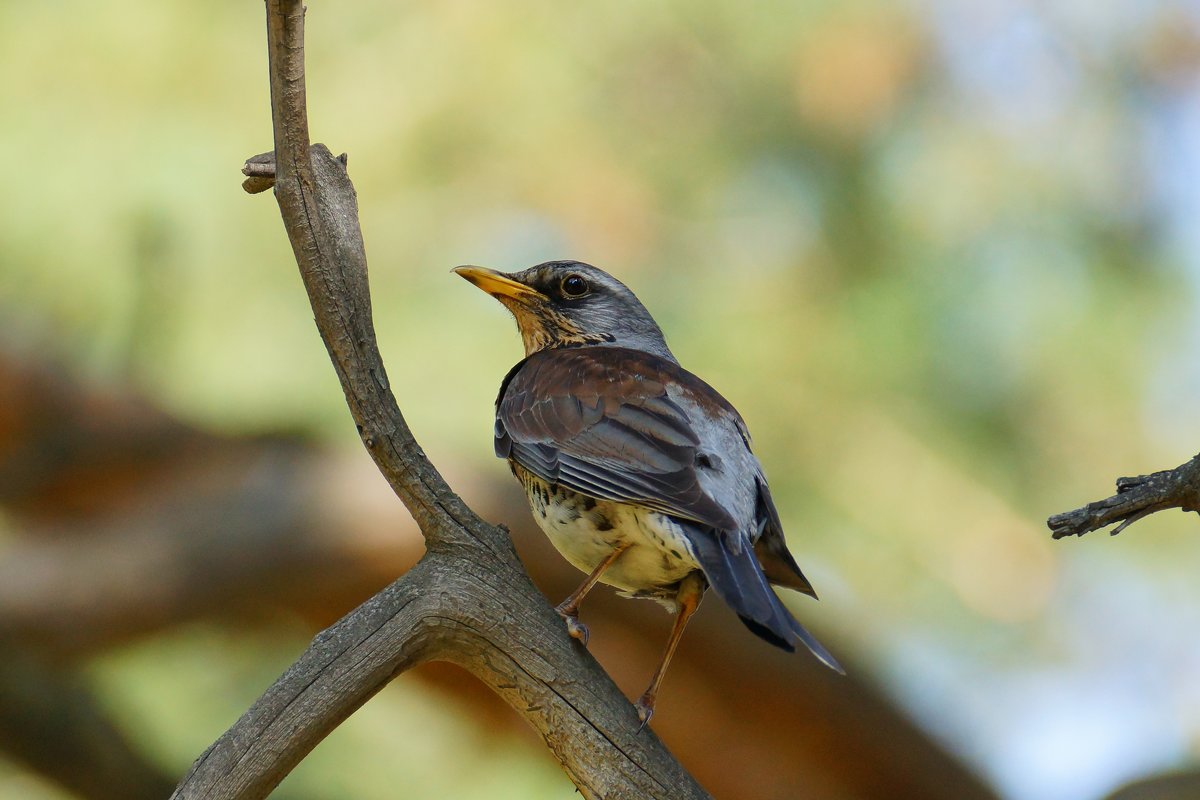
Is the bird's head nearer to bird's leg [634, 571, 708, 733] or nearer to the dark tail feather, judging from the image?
bird's leg [634, 571, 708, 733]

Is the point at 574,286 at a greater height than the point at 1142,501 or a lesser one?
greater

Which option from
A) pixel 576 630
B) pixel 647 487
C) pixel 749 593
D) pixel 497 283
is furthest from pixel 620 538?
pixel 497 283

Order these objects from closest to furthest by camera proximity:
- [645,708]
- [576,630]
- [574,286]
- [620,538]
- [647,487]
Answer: [576,630], [645,708], [647,487], [620,538], [574,286]

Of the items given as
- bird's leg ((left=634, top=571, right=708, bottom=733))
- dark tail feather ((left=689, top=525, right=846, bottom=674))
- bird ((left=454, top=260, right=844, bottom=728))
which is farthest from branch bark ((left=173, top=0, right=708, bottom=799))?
bird's leg ((left=634, top=571, right=708, bottom=733))

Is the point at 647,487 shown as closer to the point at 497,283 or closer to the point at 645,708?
the point at 645,708

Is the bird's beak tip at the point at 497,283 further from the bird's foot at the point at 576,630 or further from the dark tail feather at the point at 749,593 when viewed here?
the bird's foot at the point at 576,630

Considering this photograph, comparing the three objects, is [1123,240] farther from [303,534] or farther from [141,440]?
[141,440]

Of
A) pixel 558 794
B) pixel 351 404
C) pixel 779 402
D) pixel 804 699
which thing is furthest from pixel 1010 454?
pixel 351 404

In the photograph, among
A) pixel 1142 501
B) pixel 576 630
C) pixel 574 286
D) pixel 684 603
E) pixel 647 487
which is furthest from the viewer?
pixel 574 286
